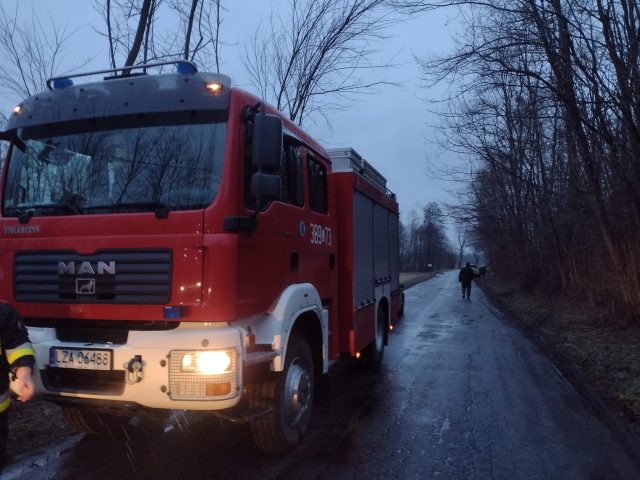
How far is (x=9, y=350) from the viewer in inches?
116

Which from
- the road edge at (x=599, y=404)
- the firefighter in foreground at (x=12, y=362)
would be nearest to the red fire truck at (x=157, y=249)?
the firefighter in foreground at (x=12, y=362)

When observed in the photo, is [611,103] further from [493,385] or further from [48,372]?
[48,372]

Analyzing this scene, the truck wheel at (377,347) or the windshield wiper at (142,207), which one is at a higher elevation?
the windshield wiper at (142,207)

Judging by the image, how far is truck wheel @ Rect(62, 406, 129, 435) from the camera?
15.7ft

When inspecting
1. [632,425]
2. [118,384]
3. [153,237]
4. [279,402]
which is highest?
[153,237]

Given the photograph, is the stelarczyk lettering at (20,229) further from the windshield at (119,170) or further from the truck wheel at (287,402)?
the truck wheel at (287,402)

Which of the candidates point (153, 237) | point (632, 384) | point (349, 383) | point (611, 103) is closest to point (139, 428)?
point (153, 237)

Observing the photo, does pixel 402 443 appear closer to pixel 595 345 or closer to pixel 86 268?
pixel 86 268

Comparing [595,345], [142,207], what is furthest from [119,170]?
[595,345]

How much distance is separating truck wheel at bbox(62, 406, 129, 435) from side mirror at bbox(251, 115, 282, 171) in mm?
2806

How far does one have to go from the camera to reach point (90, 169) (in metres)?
4.02

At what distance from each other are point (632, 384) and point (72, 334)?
673cm

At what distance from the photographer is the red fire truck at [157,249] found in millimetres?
3602

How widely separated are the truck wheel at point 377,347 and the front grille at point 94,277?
4.61m
